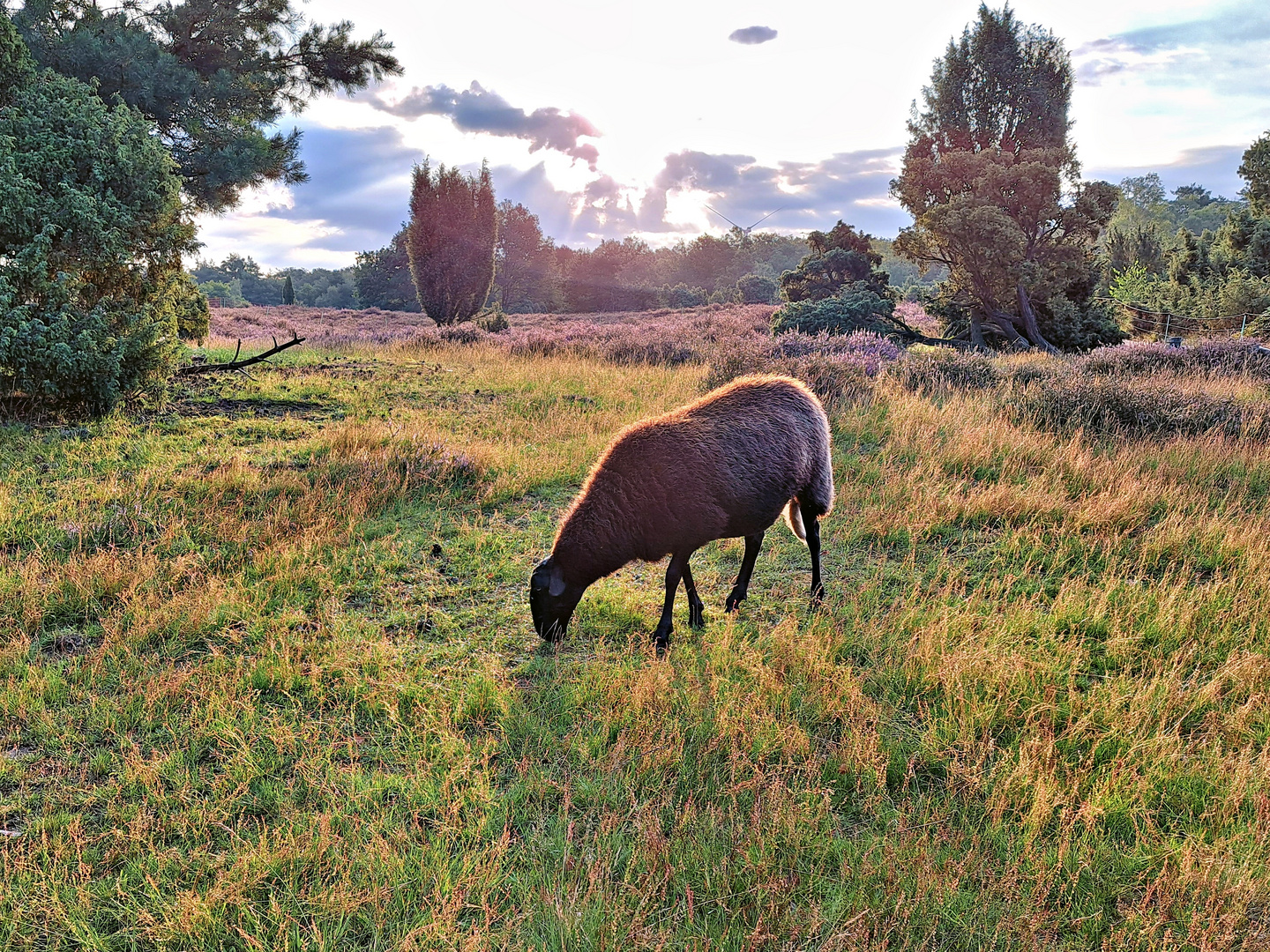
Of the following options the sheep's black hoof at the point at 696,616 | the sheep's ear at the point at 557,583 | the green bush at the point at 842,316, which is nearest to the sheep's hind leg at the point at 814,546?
the sheep's black hoof at the point at 696,616

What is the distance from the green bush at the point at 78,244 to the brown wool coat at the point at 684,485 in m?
8.73

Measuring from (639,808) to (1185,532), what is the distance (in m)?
6.45

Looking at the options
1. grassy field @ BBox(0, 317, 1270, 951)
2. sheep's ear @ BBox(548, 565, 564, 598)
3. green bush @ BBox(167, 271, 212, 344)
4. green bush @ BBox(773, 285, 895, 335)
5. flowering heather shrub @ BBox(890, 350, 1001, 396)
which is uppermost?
green bush @ BBox(773, 285, 895, 335)

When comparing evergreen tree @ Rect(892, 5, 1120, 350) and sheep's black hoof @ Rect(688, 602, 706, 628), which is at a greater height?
evergreen tree @ Rect(892, 5, 1120, 350)

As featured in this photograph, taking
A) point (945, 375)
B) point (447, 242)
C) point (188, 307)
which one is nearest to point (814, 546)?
point (945, 375)

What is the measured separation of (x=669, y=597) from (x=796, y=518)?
6.13 ft

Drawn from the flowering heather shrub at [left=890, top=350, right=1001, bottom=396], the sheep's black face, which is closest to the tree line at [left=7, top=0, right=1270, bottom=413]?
the flowering heather shrub at [left=890, top=350, right=1001, bottom=396]

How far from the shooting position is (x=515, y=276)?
228ft

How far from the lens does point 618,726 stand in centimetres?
375

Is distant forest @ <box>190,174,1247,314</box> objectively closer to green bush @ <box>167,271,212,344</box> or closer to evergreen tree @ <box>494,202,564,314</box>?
evergreen tree @ <box>494,202,564,314</box>

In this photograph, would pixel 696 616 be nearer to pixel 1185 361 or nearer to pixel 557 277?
pixel 1185 361

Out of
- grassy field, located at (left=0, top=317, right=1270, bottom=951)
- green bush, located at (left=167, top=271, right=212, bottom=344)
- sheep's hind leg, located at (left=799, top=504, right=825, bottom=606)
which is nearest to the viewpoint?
grassy field, located at (left=0, top=317, right=1270, bottom=951)

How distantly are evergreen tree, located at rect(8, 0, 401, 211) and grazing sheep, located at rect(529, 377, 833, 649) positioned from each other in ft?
40.5

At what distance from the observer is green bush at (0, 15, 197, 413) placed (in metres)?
8.54
